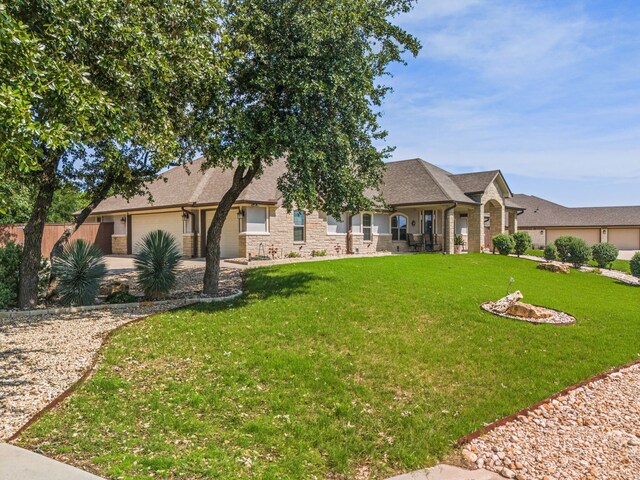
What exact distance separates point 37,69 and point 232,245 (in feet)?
52.7

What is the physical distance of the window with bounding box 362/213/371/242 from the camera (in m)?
25.3

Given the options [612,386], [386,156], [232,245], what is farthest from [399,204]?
[612,386]

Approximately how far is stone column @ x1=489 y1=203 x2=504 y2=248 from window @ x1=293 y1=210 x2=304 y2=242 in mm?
14169

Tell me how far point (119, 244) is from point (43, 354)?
74.2 feet

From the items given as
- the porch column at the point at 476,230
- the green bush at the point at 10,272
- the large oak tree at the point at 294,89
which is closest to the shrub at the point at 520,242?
the porch column at the point at 476,230

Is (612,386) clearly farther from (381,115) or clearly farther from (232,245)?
(232,245)

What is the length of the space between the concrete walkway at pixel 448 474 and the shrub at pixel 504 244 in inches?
900

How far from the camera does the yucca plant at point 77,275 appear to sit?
33.6 ft

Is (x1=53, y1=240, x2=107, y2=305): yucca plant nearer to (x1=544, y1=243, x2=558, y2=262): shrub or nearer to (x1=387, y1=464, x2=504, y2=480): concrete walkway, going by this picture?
(x1=387, y1=464, x2=504, y2=480): concrete walkway

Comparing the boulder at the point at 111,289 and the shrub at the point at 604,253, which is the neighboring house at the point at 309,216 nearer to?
the shrub at the point at 604,253

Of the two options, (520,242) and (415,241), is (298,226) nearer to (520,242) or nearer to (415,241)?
(415,241)

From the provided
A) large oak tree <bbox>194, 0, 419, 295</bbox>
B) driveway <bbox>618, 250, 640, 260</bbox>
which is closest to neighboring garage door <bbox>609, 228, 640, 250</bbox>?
driveway <bbox>618, 250, 640, 260</bbox>

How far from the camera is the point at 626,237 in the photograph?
131 ft

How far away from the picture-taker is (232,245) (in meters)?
21.1
